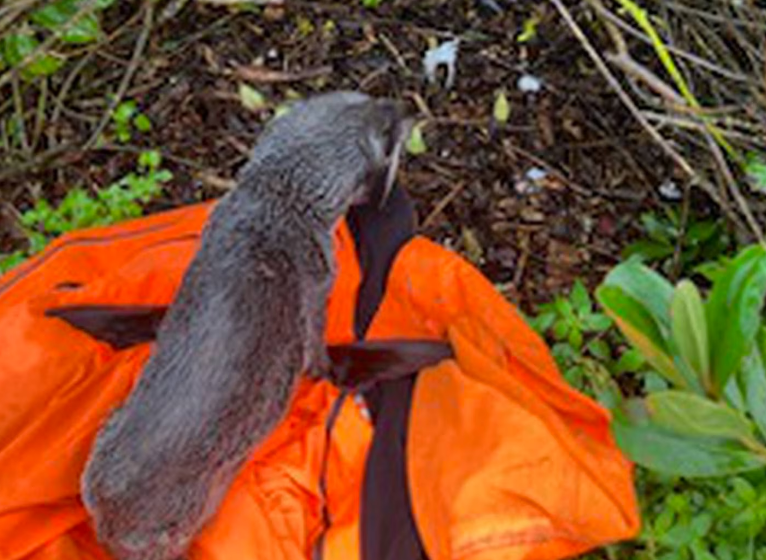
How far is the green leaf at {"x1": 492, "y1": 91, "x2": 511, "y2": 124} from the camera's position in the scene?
3111mm

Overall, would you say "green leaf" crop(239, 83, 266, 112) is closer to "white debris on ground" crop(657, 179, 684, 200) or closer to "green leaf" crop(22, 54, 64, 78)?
"green leaf" crop(22, 54, 64, 78)

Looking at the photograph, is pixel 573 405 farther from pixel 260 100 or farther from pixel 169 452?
pixel 260 100

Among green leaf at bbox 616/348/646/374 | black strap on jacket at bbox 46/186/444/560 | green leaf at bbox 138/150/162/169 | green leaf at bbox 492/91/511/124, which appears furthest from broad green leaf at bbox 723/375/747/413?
green leaf at bbox 138/150/162/169

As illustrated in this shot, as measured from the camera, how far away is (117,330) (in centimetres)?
259

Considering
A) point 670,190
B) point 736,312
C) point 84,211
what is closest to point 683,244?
point 670,190

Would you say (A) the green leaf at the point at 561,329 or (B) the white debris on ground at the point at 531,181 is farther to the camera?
(B) the white debris on ground at the point at 531,181

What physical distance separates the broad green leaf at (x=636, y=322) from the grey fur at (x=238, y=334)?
2.33ft

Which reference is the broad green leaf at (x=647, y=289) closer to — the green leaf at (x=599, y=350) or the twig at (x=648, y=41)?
the green leaf at (x=599, y=350)

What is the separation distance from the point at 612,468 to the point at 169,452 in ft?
2.84

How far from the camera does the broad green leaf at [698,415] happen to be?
1903 millimetres

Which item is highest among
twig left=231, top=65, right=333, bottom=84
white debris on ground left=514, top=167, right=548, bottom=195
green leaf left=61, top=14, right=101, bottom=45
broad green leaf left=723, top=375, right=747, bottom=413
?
green leaf left=61, top=14, right=101, bottom=45

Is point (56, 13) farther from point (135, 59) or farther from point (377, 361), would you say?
point (377, 361)

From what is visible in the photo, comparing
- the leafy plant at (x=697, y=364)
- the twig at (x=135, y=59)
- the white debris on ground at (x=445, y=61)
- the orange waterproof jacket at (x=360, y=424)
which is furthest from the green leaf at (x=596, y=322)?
the twig at (x=135, y=59)

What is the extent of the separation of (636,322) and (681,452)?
27cm
